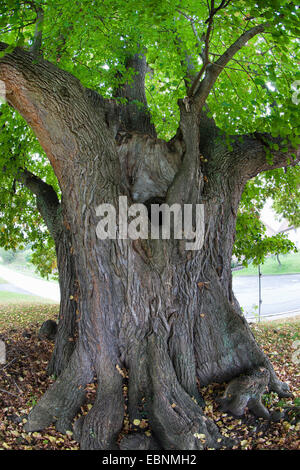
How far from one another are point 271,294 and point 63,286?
13671 millimetres

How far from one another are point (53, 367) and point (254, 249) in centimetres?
487

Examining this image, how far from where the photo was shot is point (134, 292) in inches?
174

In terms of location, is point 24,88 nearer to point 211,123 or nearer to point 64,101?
point 64,101

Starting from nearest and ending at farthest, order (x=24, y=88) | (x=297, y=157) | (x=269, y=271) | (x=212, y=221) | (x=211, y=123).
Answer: (x=24, y=88) < (x=212, y=221) < (x=297, y=157) < (x=211, y=123) < (x=269, y=271)

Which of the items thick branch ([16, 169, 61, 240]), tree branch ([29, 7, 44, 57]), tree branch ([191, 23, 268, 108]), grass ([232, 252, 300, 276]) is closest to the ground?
thick branch ([16, 169, 61, 240])

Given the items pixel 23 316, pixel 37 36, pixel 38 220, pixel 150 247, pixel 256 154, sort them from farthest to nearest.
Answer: pixel 23 316 → pixel 38 220 → pixel 256 154 → pixel 37 36 → pixel 150 247

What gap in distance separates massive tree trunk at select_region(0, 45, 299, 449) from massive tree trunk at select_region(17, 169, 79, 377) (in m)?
0.54

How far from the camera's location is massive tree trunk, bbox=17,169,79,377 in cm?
512

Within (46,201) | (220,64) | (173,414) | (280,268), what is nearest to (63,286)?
(46,201)

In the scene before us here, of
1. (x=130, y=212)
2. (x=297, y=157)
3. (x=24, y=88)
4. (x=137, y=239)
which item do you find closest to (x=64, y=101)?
(x=24, y=88)

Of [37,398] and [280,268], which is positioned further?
[280,268]

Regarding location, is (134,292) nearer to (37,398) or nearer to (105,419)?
(105,419)

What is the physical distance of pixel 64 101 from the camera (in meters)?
4.54

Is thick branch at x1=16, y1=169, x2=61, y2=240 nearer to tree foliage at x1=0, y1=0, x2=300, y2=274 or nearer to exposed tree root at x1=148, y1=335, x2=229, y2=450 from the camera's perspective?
tree foliage at x1=0, y1=0, x2=300, y2=274
